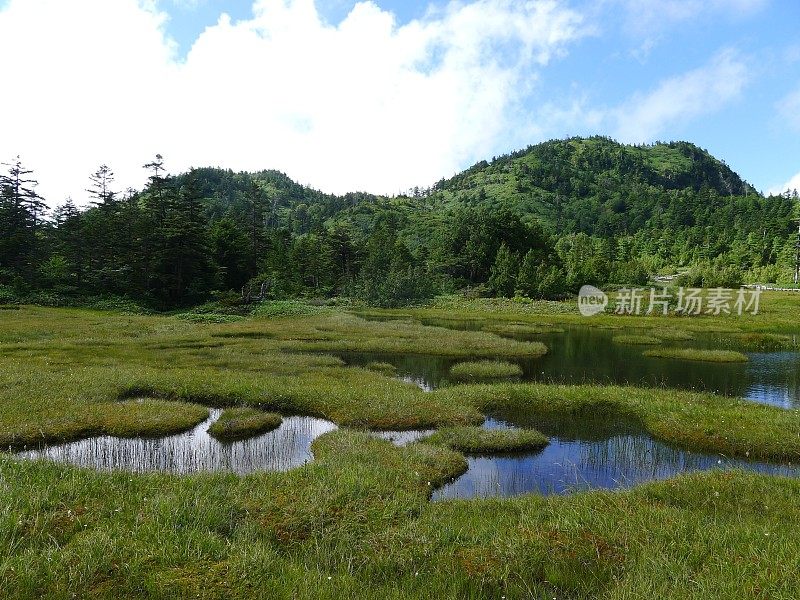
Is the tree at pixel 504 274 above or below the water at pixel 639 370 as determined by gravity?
above

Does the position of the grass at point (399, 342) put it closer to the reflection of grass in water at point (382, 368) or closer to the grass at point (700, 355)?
the reflection of grass in water at point (382, 368)

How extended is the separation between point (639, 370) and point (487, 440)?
2314cm

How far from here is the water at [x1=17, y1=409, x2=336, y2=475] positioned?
17391 millimetres

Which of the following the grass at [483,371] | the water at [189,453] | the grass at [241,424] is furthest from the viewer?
the grass at [483,371]

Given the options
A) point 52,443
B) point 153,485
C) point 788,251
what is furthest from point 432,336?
point 788,251

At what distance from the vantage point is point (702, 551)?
945 cm

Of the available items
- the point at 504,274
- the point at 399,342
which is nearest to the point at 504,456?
the point at 399,342

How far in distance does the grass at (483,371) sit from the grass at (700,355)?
16.1 m

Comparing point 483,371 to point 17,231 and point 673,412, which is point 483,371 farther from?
point 17,231

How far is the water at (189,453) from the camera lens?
1739 cm

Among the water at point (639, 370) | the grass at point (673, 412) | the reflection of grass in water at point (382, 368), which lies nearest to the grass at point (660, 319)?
the water at point (639, 370)

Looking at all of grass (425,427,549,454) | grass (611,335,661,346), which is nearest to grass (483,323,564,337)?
grass (611,335,661,346)

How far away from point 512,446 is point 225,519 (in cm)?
1267

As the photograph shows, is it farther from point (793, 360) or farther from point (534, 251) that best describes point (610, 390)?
point (534, 251)
